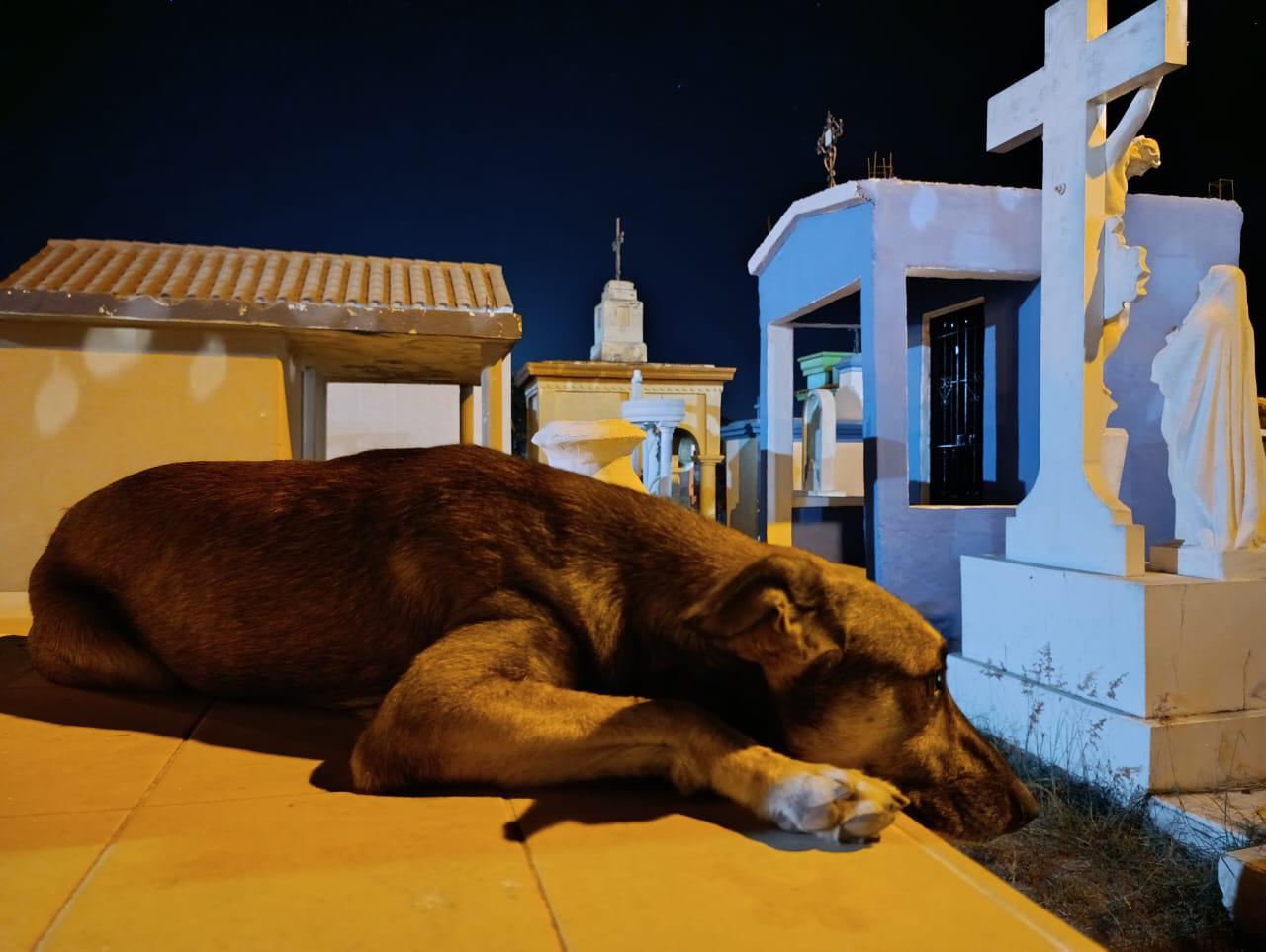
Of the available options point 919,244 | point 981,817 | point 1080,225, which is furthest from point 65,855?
point 919,244

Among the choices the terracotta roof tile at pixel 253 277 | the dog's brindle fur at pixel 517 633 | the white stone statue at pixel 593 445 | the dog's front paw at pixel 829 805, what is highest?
the terracotta roof tile at pixel 253 277

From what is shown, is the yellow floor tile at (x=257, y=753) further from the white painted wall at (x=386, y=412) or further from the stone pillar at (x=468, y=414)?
the white painted wall at (x=386, y=412)

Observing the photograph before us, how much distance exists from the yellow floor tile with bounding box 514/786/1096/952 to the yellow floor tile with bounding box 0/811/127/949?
2.73ft

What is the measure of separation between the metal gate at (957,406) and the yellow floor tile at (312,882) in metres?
10.8

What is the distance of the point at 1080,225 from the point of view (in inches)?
264

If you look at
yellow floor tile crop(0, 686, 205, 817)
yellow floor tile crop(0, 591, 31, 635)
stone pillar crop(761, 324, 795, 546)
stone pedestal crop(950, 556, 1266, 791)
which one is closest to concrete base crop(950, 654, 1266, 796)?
stone pedestal crop(950, 556, 1266, 791)

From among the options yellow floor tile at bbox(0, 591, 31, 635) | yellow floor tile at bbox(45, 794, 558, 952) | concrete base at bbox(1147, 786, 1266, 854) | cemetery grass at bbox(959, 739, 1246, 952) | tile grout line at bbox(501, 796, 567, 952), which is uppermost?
yellow floor tile at bbox(45, 794, 558, 952)

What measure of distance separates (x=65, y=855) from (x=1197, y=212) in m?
12.2

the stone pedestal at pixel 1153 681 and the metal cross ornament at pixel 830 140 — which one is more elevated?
the metal cross ornament at pixel 830 140

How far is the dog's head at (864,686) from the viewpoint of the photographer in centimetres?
191

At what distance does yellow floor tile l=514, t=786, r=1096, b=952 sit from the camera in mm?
1405

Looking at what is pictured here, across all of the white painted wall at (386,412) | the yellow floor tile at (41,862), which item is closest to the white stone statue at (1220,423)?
the yellow floor tile at (41,862)

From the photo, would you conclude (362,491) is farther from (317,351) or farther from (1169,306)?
(1169,306)

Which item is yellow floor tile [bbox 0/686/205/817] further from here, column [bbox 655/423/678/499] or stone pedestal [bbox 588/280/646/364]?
stone pedestal [bbox 588/280/646/364]
